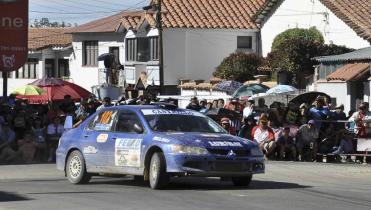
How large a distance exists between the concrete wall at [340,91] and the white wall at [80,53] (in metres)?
22.7

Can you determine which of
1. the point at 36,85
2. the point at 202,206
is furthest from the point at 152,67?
the point at 202,206

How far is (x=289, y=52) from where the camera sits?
41.6 m

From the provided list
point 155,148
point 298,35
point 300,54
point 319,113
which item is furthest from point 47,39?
point 155,148

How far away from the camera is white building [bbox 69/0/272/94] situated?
168ft

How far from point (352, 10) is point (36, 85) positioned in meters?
17.3

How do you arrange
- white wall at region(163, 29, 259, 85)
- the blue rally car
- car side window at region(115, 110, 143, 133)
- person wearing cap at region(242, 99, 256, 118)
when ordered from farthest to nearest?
white wall at region(163, 29, 259, 85) → person wearing cap at region(242, 99, 256, 118) → car side window at region(115, 110, 143, 133) → the blue rally car

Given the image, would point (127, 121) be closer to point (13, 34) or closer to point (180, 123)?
point (180, 123)

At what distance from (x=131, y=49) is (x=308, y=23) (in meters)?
13.3

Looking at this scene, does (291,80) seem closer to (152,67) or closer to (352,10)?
(352,10)

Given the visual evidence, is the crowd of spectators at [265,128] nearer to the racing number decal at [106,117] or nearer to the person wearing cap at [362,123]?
the person wearing cap at [362,123]

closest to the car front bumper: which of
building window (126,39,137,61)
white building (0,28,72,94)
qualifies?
building window (126,39,137,61)

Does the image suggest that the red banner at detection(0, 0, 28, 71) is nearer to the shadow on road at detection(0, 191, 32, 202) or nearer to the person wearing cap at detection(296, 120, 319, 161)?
the person wearing cap at detection(296, 120, 319, 161)

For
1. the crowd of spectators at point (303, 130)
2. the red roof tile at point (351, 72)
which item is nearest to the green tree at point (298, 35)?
the red roof tile at point (351, 72)

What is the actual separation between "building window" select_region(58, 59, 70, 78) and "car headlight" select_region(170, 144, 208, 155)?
51.3m
